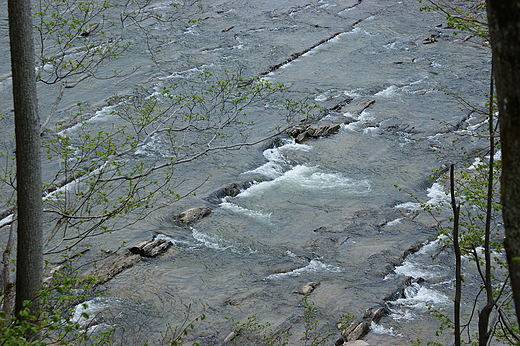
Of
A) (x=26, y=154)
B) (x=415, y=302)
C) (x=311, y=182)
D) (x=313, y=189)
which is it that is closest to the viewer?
(x=26, y=154)

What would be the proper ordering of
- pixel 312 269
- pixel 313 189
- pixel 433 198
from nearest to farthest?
pixel 312 269, pixel 433 198, pixel 313 189

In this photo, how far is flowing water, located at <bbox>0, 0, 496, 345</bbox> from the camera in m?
9.19

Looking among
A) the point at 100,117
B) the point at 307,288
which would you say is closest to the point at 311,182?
the point at 307,288

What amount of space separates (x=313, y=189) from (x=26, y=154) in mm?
8014

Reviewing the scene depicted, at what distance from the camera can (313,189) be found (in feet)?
42.4

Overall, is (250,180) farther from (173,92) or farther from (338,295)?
(173,92)

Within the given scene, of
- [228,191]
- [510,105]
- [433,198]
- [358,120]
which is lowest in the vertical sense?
[433,198]

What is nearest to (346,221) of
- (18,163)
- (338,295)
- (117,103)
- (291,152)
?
(338,295)

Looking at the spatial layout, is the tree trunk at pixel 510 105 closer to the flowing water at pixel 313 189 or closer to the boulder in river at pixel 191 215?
the flowing water at pixel 313 189

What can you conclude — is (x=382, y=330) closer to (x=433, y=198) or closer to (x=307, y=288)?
(x=307, y=288)

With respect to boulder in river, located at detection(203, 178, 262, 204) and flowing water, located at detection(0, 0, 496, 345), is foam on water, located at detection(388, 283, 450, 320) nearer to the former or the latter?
flowing water, located at detection(0, 0, 496, 345)

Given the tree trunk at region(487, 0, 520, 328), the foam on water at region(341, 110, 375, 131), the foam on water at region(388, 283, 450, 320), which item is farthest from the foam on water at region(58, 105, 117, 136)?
the tree trunk at region(487, 0, 520, 328)

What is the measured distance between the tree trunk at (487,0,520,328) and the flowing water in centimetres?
610

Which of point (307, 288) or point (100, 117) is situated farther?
point (100, 117)
